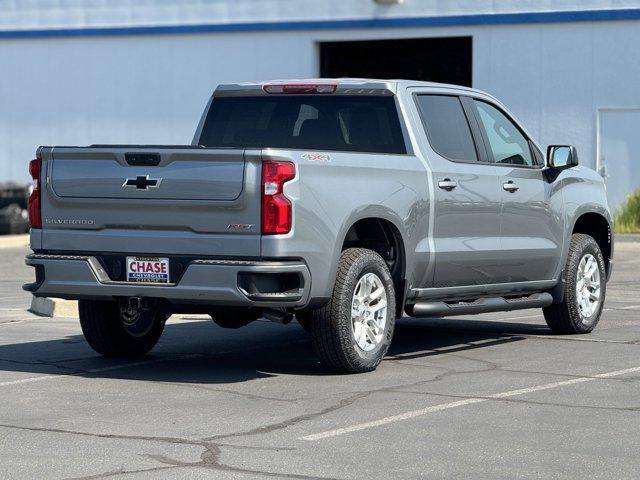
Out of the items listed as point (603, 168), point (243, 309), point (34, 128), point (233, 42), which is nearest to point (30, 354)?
point (243, 309)

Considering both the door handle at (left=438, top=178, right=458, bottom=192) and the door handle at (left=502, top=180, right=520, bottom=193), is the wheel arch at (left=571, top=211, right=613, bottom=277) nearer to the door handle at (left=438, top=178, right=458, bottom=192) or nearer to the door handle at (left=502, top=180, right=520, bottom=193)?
the door handle at (left=502, top=180, right=520, bottom=193)

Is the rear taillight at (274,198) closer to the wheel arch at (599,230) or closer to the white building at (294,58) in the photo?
the wheel arch at (599,230)

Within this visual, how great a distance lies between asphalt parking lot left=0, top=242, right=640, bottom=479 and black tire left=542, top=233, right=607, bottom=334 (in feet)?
0.44


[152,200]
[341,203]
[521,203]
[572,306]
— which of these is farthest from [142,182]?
[572,306]

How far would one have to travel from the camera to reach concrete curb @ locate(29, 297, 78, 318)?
14023 mm

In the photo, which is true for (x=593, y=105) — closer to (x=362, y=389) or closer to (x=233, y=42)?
(x=233, y=42)

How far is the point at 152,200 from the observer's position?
9461mm

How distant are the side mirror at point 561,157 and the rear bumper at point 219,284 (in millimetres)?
3426

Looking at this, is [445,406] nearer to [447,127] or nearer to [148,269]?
[148,269]

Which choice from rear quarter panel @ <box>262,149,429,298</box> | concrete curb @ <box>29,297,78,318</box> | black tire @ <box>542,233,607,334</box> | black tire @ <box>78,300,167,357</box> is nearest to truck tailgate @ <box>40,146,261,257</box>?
rear quarter panel @ <box>262,149,429,298</box>

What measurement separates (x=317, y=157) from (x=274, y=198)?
512 mm

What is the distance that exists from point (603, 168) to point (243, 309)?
1945cm

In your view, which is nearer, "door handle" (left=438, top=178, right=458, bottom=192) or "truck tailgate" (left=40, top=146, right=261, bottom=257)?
"truck tailgate" (left=40, top=146, right=261, bottom=257)

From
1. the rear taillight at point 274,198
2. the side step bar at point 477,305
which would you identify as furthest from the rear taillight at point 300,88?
the rear taillight at point 274,198
